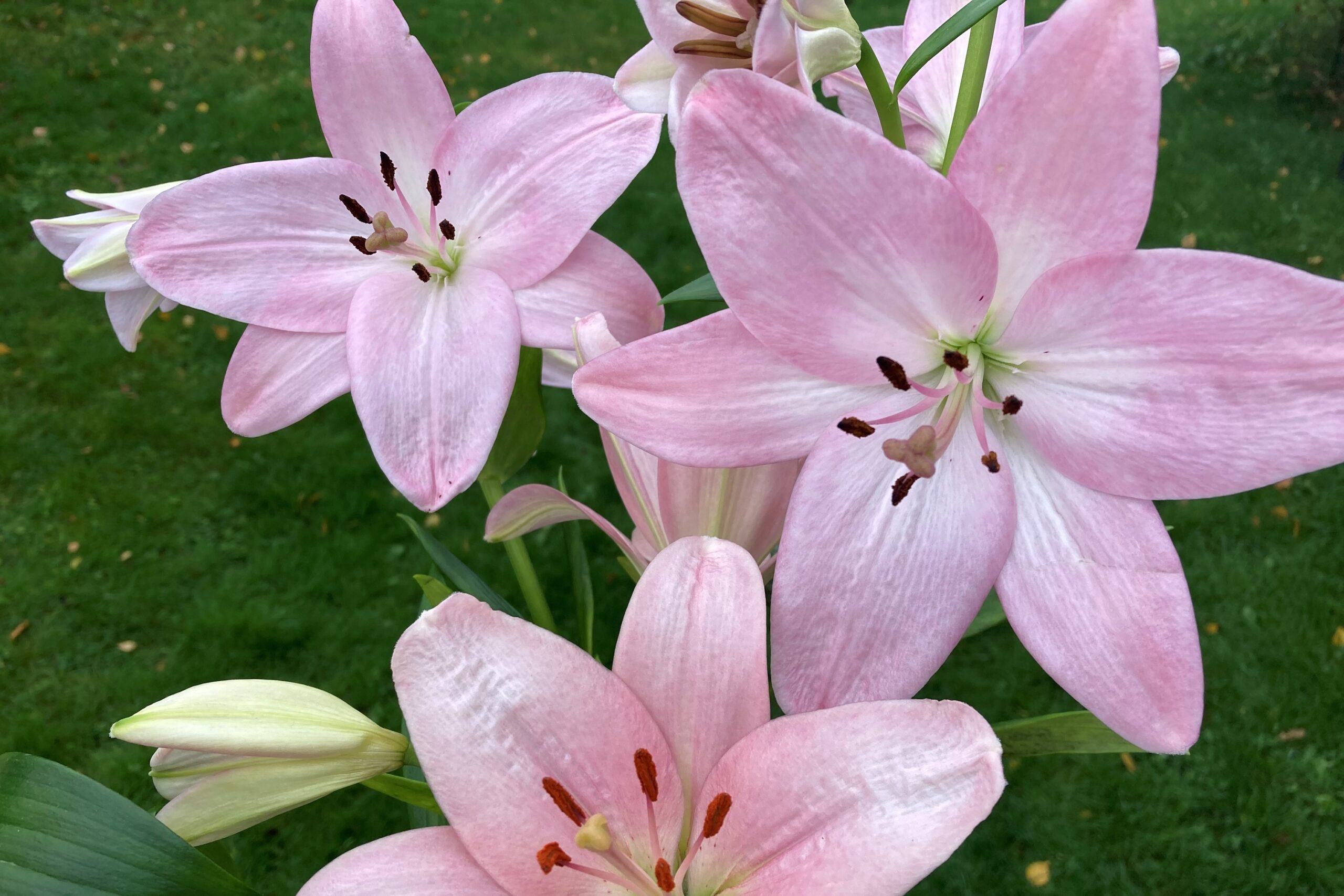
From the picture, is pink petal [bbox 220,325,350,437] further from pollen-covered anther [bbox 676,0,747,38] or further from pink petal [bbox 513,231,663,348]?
pollen-covered anther [bbox 676,0,747,38]

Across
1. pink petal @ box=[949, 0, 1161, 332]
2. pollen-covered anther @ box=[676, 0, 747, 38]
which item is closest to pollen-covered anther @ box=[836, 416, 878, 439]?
pink petal @ box=[949, 0, 1161, 332]

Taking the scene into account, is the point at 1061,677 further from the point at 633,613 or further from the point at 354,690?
the point at 354,690

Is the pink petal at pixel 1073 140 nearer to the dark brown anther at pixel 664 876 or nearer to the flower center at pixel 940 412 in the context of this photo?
the flower center at pixel 940 412

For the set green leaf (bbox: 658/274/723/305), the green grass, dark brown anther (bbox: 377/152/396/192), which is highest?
dark brown anther (bbox: 377/152/396/192)

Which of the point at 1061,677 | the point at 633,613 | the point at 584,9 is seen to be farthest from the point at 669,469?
Result: the point at 584,9

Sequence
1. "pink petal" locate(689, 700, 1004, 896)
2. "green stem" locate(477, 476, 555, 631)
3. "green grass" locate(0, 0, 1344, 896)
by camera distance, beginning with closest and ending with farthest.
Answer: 1. "pink petal" locate(689, 700, 1004, 896)
2. "green stem" locate(477, 476, 555, 631)
3. "green grass" locate(0, 0, 1344, 896)
